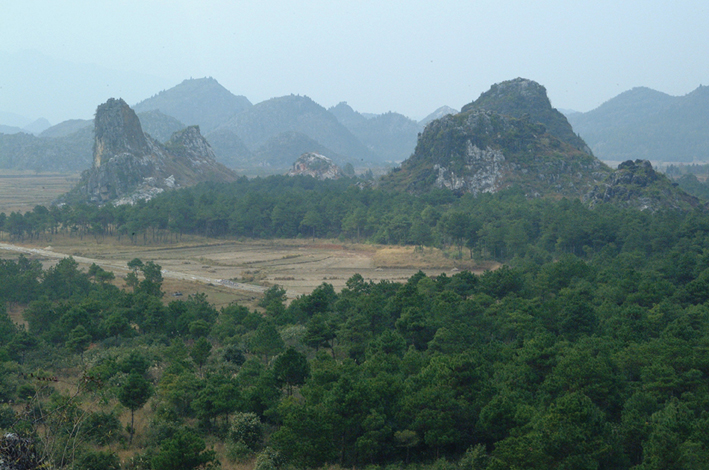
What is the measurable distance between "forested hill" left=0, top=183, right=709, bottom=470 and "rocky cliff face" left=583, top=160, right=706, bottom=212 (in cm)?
5183

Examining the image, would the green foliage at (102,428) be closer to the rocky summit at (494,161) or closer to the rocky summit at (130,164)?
the rocky summit at (494,161)

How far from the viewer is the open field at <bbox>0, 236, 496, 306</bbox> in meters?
70.5

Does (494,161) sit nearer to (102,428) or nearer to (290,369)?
(290,369)

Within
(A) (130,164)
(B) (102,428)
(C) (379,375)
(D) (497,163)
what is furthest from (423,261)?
(A) (130,164)

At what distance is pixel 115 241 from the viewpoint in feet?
335

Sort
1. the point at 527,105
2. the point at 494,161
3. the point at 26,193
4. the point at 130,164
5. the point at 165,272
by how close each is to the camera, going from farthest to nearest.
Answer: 1. the point at 527,105
2. the point at 26,193
3. the point at 130,164
4. the point at 494,161
5. the point at 165,272

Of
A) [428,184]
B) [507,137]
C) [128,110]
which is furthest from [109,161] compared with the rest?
[507,137]

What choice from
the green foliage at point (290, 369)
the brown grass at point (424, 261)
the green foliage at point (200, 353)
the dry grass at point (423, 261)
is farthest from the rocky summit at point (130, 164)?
the green foliage at point (290, 369)

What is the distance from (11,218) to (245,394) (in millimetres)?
89380

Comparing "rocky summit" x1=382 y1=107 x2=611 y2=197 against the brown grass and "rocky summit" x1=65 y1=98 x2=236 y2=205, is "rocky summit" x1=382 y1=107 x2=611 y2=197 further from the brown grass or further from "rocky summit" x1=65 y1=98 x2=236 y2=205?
"rocky summit" x1=65 y1=98 x2=236 y2=205

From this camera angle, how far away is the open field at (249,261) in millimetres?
70500

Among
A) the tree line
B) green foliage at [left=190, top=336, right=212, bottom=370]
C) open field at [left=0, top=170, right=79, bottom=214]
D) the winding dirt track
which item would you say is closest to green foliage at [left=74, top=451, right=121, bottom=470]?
green foliage at [left=190, top=336, right=212, bottom=370]

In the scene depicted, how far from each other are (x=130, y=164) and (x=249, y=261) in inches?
3336

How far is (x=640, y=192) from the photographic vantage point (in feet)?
359
